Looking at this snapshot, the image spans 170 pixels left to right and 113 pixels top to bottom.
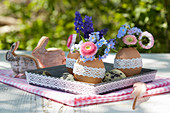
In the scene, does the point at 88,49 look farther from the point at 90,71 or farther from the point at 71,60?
the point at 71,60

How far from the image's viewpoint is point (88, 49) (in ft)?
3.77

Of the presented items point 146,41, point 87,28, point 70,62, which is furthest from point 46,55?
point 146,41

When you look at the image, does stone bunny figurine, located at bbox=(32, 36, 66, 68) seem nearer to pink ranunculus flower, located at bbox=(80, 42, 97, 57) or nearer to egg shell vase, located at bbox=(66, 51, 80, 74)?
egg shell vase, located at bbox=(66, 51, 80, 74)

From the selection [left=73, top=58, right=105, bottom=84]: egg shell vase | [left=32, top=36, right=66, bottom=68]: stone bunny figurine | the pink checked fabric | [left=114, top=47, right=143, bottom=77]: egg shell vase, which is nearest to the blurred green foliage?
[left=32, top=36, right=66, bottom=68]: stone bunny figurine

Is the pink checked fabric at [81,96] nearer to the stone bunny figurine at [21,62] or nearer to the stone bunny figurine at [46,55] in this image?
the stone bunny figurine at [21,62]

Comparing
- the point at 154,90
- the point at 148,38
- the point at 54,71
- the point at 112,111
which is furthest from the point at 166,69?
the point at 112,111

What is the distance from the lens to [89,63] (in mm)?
1197

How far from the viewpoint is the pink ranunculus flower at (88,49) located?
1.15 m

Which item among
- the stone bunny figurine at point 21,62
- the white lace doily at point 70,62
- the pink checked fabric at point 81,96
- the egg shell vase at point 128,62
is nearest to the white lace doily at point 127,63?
the egg shell vase at point 128,62

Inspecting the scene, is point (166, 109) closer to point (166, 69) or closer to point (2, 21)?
point (166, 69)

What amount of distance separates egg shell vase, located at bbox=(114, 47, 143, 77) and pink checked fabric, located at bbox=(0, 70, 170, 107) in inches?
4.3

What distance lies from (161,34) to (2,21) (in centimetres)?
308

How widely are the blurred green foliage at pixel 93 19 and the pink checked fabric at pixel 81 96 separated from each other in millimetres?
2135

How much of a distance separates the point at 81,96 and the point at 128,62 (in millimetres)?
391
